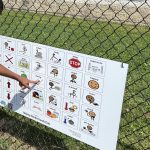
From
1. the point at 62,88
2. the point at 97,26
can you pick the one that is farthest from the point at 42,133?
the point at 97,26

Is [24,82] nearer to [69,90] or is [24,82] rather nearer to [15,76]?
[15,76]

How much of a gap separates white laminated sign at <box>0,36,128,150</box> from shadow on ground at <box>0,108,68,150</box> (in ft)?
1.92

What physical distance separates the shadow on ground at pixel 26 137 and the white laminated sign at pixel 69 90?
0.58 metres

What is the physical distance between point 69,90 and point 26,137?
47.9 inches

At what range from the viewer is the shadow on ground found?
3945 mm

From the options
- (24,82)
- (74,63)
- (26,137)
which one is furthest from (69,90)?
(26,137)

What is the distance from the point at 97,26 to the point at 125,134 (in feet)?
23.6

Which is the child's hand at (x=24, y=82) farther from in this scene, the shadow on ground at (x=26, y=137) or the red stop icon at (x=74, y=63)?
the shadow on ground at (x=26, y=137)

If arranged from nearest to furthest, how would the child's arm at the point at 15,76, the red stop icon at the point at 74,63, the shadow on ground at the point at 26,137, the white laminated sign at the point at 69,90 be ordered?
1. the white laminated sign at the point at 69,90
2. the red stop icon at the point at 74,63
3. the child's arm at the point at 15,76
4. the shadow on ground at the point at 26,137

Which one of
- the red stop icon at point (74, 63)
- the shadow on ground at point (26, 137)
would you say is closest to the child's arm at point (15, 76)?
the red stop icon at point (74, 63)

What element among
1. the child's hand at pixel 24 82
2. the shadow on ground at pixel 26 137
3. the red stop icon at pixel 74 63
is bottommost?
the shadow on ground at pixel 26 137

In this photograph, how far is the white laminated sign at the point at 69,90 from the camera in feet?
9.14

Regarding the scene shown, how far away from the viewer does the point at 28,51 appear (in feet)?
10.8

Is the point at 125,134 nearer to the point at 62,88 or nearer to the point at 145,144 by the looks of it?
the point at 145,144
